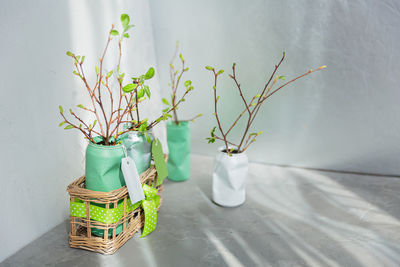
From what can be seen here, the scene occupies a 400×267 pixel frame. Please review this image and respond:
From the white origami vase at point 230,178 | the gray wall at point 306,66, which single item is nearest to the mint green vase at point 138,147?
the white origami vase at point 230,178

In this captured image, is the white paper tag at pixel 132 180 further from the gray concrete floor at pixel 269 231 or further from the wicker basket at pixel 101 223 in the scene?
the gray concrete floor at pixel 269 231

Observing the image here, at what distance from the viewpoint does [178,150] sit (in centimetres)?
130

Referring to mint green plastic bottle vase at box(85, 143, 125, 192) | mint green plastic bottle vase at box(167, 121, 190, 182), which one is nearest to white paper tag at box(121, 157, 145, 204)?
mint green plastic bottle vase at box(85, 143, 125, 192)

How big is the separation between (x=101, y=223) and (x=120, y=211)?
0.06 m

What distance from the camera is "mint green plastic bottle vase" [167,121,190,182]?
4.21ft

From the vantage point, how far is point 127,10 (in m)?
1.29

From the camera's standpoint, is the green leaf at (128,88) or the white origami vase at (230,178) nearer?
the green leaf at (128,88)

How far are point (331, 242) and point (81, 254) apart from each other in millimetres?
705

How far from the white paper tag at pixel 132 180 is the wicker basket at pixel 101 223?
22 millimetres

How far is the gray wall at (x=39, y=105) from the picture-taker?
86 cm

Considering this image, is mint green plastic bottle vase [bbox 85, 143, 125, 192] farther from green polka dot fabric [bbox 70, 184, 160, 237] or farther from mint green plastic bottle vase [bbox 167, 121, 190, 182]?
mint green plastic bottle vase [bbox 167, 121, 190, 182]

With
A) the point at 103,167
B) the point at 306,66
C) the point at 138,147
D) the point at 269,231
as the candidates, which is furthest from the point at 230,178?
the point at 306,66

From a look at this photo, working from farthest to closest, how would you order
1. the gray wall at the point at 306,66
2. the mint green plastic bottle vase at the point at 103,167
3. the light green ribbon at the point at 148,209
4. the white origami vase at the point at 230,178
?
the gray wall at the point at 306,66 → the white origami vase at the point at 230,178 → the light green ribbon at the point at 148,209 → the mint green plastic bottle vase at the point at 103,167

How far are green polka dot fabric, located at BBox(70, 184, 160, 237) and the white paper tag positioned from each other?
5 cm
